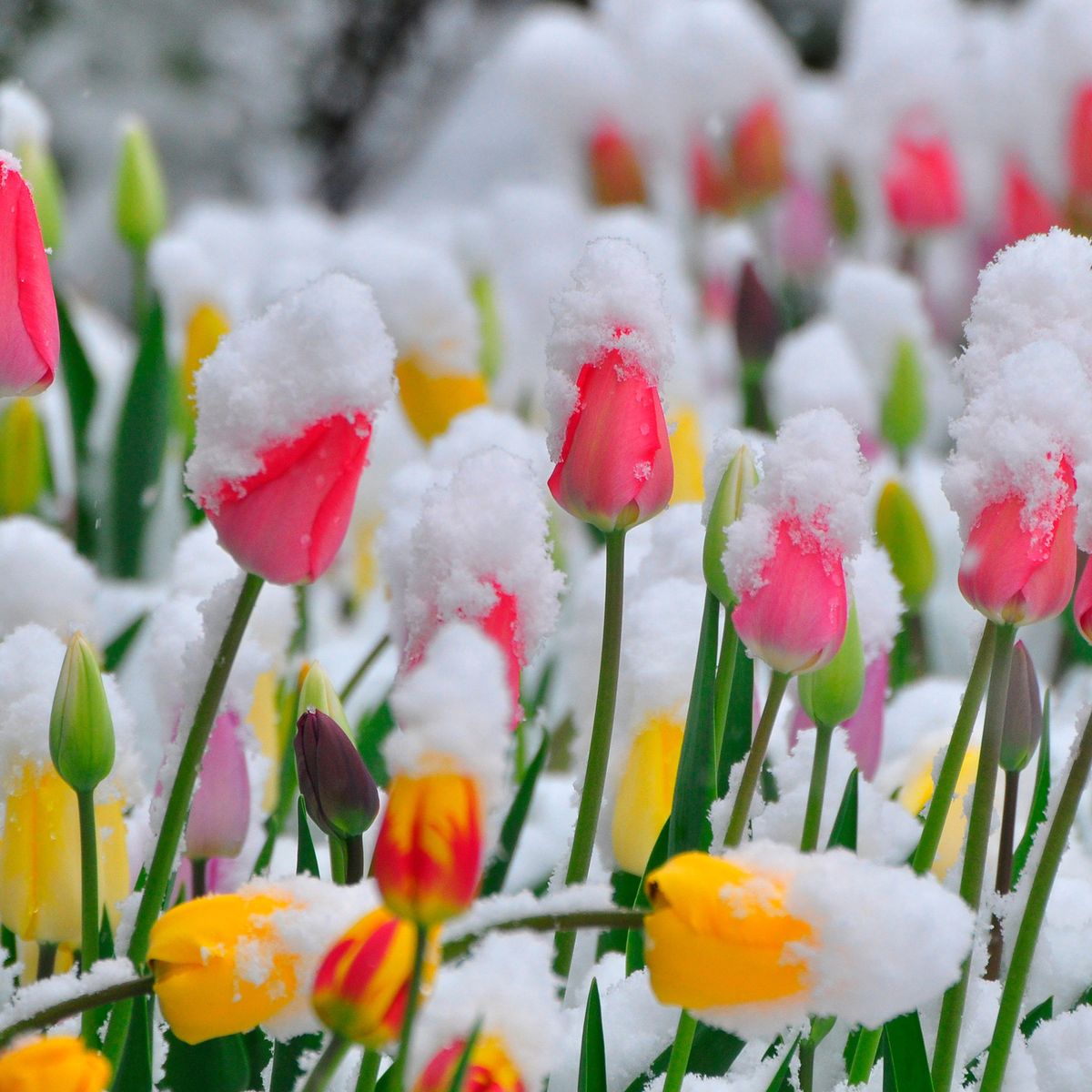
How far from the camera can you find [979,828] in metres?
0.29

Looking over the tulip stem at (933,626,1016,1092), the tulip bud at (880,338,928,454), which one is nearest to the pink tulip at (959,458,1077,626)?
the tulip stem at (933,626,1016,1092)

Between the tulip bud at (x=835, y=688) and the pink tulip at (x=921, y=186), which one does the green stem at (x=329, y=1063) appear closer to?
the tulip bud at (x=835, y=688)

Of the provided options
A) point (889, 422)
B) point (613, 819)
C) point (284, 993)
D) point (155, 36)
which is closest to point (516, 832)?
point (613, 819)

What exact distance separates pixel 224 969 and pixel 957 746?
0.13 meters

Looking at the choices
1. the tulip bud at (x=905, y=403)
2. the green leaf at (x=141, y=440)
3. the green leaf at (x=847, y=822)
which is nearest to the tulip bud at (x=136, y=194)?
the green leaf at (x=141, y=440)

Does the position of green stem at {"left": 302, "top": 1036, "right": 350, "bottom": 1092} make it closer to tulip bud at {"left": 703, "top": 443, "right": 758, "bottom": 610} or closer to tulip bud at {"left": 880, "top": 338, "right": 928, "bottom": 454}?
tulip bud at {"left": 703, "top": 443, "right": 758, "bottom": 610}

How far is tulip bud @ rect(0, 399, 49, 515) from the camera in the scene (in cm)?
67

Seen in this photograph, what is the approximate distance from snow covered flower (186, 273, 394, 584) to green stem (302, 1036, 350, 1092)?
0.08m

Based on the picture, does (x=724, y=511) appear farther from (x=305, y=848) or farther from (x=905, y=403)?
(x=905, y=403)

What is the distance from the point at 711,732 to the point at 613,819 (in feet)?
0.20

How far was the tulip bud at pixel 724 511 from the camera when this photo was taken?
0.31 meters

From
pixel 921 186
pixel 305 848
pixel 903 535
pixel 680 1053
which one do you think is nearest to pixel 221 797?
pixel 305 848

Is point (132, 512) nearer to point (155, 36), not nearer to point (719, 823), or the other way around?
point (719, 823)

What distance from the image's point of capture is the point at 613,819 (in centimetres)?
37
